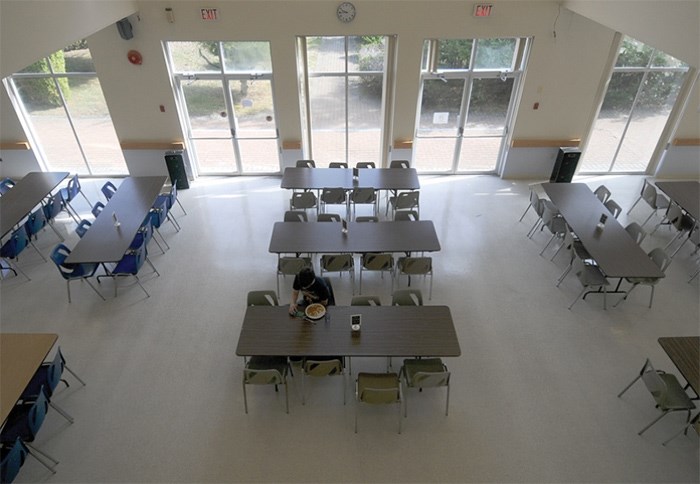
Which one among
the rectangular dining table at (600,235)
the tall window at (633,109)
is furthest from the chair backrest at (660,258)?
the tall window at (633,109)

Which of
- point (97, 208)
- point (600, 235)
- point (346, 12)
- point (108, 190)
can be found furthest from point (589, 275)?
point (108, 190)

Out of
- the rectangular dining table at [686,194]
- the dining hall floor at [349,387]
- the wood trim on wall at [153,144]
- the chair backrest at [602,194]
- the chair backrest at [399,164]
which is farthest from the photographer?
the wood trim on wall at [153,144]

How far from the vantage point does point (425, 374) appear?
4.42 metres

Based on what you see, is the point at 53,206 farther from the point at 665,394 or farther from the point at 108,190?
the point at 665,394

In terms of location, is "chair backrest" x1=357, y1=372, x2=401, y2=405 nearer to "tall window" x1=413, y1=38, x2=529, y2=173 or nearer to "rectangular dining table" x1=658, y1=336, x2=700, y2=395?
"rectangular dining table" x1=658, y1=336, x2=700, y2=395

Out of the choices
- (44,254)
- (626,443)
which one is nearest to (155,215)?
(44,254)

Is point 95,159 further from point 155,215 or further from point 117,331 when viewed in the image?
point 117,331

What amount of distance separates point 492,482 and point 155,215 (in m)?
6.14

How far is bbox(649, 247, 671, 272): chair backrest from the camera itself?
19.3ft

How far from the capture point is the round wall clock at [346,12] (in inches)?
303

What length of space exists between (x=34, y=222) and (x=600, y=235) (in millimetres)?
Answer: 8779

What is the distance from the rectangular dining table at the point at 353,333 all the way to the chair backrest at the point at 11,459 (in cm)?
197

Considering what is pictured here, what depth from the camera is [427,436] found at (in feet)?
15.3

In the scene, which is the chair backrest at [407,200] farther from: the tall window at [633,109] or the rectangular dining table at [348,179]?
the tall window at [633,109]
